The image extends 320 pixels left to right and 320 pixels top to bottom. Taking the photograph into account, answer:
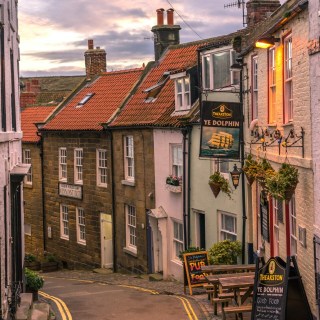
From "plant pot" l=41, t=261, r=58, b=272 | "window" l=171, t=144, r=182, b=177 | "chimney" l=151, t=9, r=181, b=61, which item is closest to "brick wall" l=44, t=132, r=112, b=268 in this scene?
"plant pot" l=41, t=261, r=58, b=272

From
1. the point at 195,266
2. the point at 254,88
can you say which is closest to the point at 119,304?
the point at 195,266

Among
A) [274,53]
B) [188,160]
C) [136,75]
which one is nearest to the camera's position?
[274,53]

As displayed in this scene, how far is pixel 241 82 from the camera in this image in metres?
20.7

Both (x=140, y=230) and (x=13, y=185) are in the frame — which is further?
(x=140, y=230)

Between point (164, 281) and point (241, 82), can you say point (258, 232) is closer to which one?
point (241, 82)

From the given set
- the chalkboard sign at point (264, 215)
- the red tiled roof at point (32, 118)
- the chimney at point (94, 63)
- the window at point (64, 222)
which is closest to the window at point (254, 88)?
the chalkboard sign at point (264, 215)

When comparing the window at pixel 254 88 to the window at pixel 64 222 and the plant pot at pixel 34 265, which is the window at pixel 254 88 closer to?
the window at pixel 64 222

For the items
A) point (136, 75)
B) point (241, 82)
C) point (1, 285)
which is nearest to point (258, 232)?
point (241, 82)

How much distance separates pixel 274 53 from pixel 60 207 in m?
20.8

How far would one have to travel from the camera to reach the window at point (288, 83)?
15.0 meters

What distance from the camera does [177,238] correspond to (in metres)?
25.7

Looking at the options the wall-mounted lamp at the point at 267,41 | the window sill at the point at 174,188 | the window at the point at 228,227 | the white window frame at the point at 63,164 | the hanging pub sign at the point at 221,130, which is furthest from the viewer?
the white window frame at the point at 63,164

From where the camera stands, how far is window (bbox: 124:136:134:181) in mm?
28875

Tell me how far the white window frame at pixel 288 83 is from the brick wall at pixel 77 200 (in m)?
15.9
